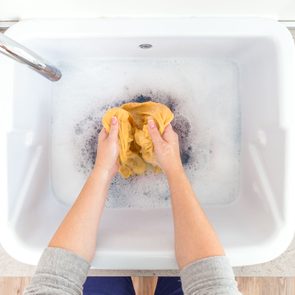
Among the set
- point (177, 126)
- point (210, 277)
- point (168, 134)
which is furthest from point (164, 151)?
point (210, 277)

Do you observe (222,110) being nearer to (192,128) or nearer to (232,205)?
(192,128)

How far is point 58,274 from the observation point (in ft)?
2.82

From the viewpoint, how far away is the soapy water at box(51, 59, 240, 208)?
1.19 meters

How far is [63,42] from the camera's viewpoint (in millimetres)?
1025

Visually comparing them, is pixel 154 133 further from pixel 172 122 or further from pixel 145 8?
pixel 145 8

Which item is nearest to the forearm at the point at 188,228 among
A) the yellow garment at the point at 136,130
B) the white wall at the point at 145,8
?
the yellow garment at the point at 136,130

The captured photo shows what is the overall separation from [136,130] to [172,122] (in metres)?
0.15

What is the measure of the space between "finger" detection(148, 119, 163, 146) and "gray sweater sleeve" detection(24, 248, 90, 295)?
32 cm

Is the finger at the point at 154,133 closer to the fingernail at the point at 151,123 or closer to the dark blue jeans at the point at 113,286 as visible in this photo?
the fingernail at the point at 151,123

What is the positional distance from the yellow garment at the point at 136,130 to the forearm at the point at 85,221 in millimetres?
95

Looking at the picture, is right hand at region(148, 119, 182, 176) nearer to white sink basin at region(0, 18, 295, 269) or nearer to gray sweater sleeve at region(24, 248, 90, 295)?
white sink basin at region(0, 18, 295, 269)

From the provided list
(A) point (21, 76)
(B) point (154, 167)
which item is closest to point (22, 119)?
(A) point (21, 76)

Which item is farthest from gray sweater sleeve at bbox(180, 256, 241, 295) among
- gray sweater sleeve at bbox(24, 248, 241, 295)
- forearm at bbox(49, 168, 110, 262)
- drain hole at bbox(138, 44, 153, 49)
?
drain hole at bbox(138, 44, 153, 49)

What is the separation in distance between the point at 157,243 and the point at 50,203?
337mm
